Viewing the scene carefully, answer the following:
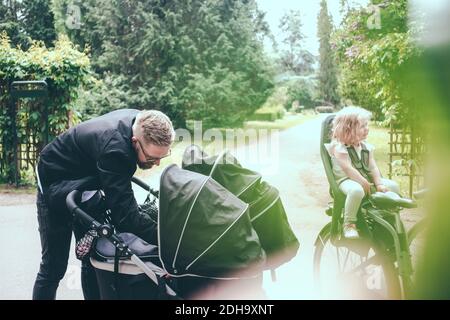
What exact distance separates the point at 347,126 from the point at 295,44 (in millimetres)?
2061

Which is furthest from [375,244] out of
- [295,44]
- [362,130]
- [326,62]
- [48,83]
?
[48,83]

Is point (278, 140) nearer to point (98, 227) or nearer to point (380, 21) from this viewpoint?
point (380, 21)

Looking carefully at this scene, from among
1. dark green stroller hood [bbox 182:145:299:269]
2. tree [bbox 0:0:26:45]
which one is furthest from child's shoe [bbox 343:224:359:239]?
tree [bbox 0:0:26:45]

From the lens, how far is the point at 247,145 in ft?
19.6

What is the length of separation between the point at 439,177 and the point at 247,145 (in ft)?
12.7

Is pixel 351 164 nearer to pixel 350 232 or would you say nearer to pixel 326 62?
pixel 350 232

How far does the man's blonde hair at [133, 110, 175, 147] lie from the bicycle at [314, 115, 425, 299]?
0.88 m

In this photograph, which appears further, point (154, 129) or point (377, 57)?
point (377, 57)

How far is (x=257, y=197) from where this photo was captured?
2301mm

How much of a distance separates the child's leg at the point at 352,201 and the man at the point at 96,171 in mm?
919

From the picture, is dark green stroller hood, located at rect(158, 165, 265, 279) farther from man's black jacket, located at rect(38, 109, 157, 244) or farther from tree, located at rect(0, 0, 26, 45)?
tree, located at rect(0, 0, 26, 45)

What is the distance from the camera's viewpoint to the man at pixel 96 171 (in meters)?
2.16

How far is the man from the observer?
2160mm

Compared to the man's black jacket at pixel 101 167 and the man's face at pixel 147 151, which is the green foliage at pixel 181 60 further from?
the man's face at pixel 147 151
